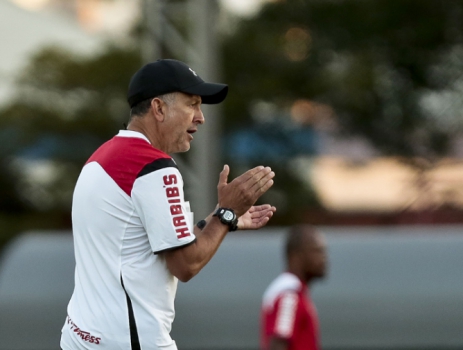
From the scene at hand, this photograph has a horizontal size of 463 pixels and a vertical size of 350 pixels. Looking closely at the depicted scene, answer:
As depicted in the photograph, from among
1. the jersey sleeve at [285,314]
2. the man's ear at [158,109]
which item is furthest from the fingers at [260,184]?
the jersey sleeve at [285,314]

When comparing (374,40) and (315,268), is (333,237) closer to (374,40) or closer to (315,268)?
(315,268)

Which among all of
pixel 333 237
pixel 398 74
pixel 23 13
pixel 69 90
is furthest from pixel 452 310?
pixel 23 13

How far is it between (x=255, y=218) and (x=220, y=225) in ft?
0.81

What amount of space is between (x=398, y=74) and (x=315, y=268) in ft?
26.2

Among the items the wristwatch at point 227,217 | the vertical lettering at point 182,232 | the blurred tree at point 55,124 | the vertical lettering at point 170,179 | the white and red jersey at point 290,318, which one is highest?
the blurred tree at point 55,124

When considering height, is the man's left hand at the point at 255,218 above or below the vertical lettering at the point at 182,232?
above

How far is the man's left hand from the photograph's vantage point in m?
3.09

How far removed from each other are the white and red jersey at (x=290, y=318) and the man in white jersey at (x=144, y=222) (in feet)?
7.55

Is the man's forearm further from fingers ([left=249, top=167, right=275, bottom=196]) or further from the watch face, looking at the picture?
fingers ([left=249, top=167, right=275, bottom=196])

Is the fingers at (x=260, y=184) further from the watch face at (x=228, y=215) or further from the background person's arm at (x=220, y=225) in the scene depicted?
the watch face at (x=228, y=215)

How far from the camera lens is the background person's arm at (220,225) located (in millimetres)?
2854

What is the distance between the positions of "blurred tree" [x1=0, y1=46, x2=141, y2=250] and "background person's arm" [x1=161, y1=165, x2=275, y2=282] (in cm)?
1073

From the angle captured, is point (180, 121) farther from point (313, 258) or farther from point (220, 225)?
point (313, 258)

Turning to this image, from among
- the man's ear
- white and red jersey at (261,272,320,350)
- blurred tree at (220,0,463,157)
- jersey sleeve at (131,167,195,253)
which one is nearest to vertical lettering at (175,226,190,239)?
jersey sleeve at (131,167,195,253)
